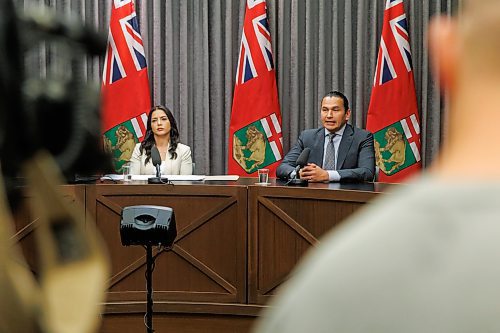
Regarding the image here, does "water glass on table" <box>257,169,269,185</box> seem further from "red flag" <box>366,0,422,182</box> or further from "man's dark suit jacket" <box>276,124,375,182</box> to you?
"red flag" <box>366,0,422,182</box>

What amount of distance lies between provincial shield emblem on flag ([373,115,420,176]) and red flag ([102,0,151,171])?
2.22 meters

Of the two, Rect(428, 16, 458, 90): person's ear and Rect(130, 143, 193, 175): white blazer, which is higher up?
Rect(428, 16, 458, 90): person's ear

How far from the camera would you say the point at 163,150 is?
19.3ft

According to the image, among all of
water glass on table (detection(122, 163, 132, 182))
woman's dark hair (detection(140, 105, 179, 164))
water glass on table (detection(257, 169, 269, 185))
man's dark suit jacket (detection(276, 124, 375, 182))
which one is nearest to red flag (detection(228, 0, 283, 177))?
woman's dark hair (detection(140, 105, 179, 164))

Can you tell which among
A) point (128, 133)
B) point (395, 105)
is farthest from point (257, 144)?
point (395, 105)

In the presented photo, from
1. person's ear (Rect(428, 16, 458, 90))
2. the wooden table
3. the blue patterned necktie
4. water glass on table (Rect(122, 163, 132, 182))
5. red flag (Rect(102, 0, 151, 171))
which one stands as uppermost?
red flag (Rect(102, 0, 151, 171))

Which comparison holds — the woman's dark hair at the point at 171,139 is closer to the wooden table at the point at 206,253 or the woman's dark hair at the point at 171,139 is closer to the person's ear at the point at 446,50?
the wooden table at the point at 206,253

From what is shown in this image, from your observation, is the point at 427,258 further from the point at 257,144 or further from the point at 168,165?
the point at 257,144

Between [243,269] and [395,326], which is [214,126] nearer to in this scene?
[243,269]

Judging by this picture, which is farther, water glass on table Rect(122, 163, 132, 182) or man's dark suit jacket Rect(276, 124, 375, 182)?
man's dark suit jacket Rect(276, 124, 375, 182)

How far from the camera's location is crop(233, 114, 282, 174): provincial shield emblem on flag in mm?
7148

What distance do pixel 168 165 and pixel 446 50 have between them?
211 inches

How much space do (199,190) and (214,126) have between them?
3.03 metres

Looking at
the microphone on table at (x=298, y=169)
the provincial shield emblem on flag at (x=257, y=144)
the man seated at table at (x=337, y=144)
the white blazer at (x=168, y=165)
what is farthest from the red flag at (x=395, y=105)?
the microphone on table at (x=298, y=169)
